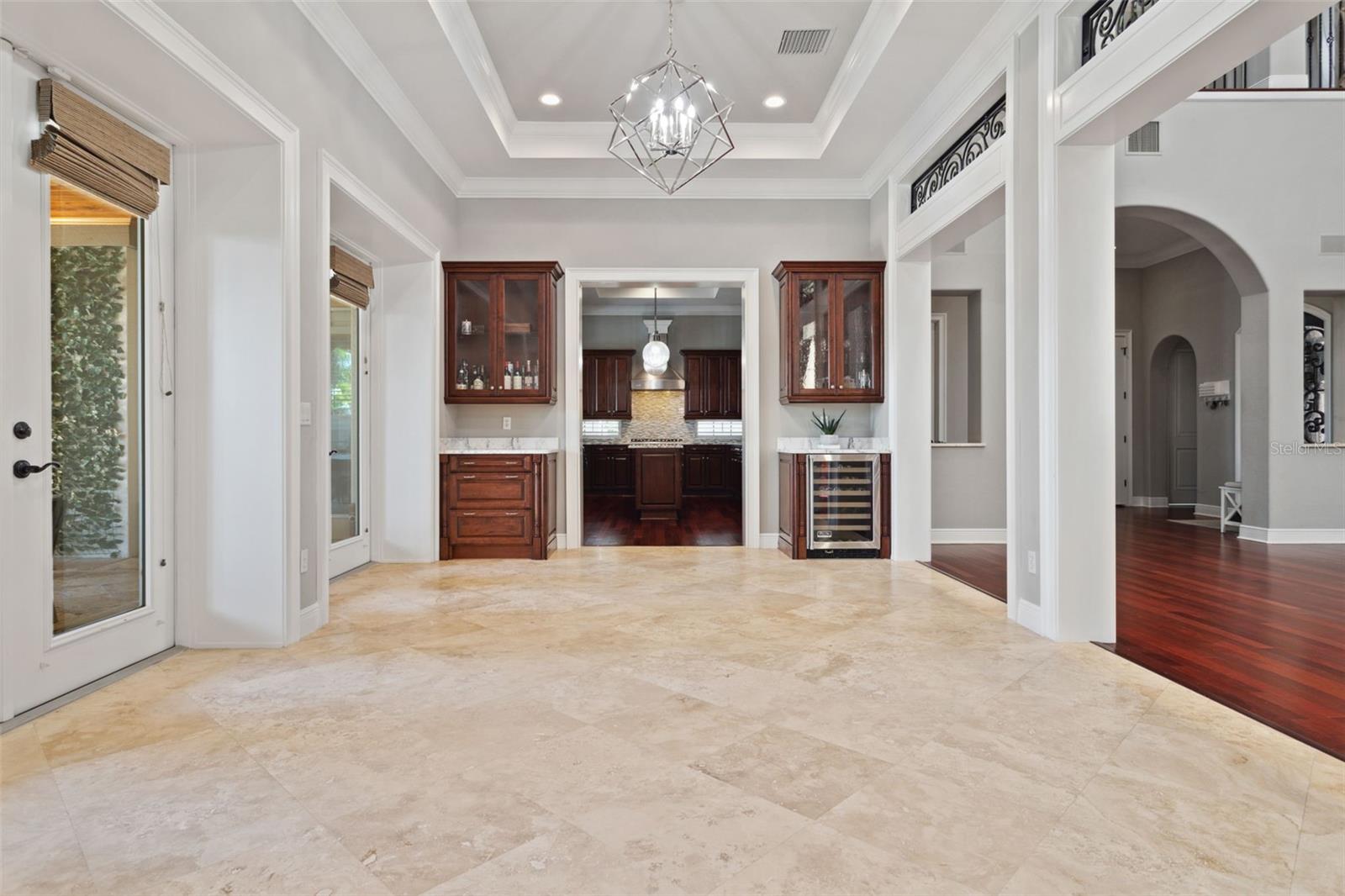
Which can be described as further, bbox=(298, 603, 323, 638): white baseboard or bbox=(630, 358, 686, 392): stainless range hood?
bbox=(630, 358, 686, 392): stainless range hood

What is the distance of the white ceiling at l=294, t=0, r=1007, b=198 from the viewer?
3730mm

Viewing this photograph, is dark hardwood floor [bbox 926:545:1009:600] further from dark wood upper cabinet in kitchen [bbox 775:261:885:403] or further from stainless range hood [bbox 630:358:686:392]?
stainless range hood [bbox 630:358:686:392]

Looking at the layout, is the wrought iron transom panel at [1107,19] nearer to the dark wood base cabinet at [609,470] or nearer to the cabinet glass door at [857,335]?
the cabinet glass door at [857,335]

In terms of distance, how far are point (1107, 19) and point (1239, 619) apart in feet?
9.85

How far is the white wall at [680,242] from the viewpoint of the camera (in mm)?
6055

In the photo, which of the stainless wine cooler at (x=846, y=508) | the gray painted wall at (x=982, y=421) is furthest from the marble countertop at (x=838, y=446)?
the gray painted wall at (x=982, y=421)

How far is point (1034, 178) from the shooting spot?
133 inches

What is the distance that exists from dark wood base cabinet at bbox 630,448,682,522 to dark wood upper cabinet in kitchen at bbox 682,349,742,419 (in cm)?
259

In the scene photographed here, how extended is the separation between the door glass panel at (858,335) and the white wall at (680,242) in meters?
0.43

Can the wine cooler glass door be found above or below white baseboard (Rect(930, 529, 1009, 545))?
above

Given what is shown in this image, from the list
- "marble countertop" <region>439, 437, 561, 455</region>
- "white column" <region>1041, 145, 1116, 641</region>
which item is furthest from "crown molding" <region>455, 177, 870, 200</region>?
"white column" <region>1041, 145, 1116, 641</region>

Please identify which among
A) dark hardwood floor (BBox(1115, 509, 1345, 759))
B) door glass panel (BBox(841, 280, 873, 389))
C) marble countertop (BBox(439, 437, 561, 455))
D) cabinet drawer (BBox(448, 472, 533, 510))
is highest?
door glass panel (BBox(841, 280, 873, 389))

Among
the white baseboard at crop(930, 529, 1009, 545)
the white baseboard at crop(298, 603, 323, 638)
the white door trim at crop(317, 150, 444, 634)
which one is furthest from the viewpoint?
the white baseboard at crop(930, 529, 1009, 545)

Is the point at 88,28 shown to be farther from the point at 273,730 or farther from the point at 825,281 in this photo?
the point at 825,281
